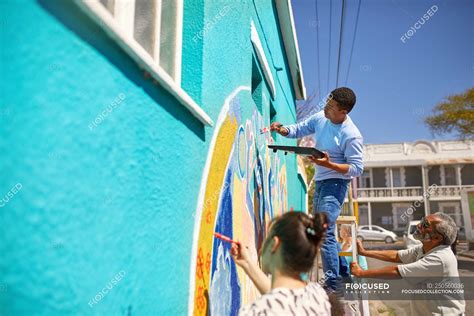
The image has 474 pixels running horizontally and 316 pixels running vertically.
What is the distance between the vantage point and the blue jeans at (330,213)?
12.0ft

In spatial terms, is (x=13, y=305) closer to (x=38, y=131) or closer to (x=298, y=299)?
(x=38, y=131)

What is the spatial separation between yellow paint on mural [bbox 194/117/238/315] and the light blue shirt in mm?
1373

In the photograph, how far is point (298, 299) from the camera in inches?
66.6

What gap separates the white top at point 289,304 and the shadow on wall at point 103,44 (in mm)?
965

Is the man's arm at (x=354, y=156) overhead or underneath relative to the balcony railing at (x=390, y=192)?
underneath

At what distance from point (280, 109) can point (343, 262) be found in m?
3.34

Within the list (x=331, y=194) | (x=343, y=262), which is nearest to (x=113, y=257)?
(x=331, y=194)

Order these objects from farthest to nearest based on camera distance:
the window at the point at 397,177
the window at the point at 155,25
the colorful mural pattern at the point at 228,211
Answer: the window at the point at 397,177
the colorful mural pattern at the point at 228,211
the window at the point at 155,25

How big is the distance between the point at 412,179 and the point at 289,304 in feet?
120

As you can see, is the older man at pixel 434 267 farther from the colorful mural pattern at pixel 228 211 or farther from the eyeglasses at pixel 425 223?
the colorful mural pattern at pixel 228 211

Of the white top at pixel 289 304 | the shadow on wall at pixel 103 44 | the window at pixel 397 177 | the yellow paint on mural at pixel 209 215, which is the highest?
the window at pixel 397 177

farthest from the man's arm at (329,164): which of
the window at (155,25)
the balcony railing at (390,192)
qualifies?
the balcony railing at (390,192)

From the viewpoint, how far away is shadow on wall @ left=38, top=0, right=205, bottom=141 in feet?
3.98

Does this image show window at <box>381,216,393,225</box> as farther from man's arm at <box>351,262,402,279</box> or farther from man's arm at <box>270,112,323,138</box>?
man's arm at <box>351,262,402,279</box>
